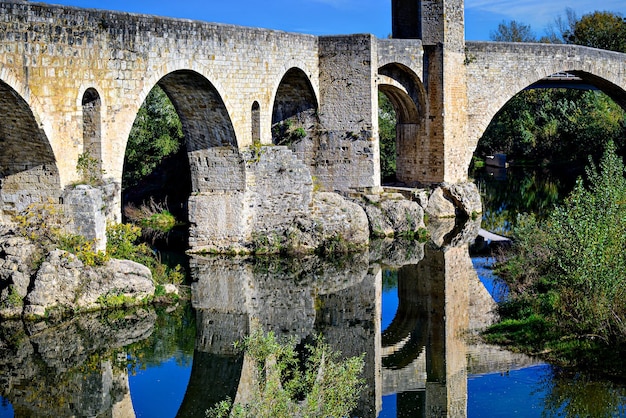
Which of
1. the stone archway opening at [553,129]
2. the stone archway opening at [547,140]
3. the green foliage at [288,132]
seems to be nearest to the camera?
the green foliage at [288,132]

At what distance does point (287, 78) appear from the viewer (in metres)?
17.6

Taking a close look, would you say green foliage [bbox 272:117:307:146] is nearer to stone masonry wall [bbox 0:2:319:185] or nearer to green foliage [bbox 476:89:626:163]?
stone masonry wall [bbox 0:2:319:185]

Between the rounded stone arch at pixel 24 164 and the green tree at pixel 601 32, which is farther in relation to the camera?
the green tree at pixel 601 32

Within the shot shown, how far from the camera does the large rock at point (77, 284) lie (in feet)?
36.0

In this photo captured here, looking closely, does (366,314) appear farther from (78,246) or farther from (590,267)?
(78,246)

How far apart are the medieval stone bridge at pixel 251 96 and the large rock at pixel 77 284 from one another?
0.80 m

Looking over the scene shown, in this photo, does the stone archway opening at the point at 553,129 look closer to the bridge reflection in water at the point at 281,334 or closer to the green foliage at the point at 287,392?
the bridge reflection in water at the point at 281,334

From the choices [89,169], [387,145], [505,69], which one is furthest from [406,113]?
[89,169]

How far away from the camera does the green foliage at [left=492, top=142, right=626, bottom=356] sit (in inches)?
399

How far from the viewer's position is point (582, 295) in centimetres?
1048

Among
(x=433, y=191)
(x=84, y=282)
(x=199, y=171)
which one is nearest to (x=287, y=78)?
(x=199, y=171)

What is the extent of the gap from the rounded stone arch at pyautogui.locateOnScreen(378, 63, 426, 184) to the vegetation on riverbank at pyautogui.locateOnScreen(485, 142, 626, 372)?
26.3 ft

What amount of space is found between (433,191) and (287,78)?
455 centimetres

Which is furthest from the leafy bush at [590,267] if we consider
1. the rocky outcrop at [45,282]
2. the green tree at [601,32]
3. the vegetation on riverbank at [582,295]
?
the green tree at [601,32]
